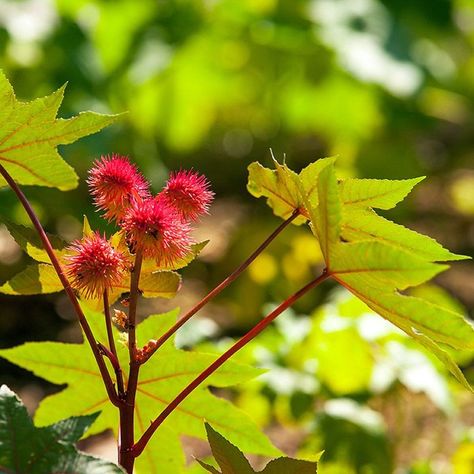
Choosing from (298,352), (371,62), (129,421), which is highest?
(129,421)

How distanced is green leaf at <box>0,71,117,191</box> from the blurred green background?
890 millimetres

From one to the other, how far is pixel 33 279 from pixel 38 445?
0.56ft

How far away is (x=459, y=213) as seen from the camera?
14.0ft

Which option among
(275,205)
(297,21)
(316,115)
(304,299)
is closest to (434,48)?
(316,115)

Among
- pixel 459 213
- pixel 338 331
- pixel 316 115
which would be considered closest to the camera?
pixel 338 331

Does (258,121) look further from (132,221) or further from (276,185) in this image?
(132,221)

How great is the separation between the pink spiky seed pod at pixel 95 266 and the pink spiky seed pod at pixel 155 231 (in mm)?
19

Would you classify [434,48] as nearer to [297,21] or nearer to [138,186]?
[297,21]

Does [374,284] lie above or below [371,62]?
above

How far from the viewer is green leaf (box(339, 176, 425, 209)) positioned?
85 cm

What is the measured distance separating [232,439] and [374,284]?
295mm

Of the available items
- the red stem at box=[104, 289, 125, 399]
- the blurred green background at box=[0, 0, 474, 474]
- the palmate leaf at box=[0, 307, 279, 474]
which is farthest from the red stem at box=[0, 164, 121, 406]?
the blurred green background at box=[0, 0, 474, 474]

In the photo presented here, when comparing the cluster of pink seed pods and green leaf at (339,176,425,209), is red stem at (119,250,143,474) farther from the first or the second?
green leaf at (339,176,425,209)

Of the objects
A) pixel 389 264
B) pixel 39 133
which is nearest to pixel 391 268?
pixel 389 264
